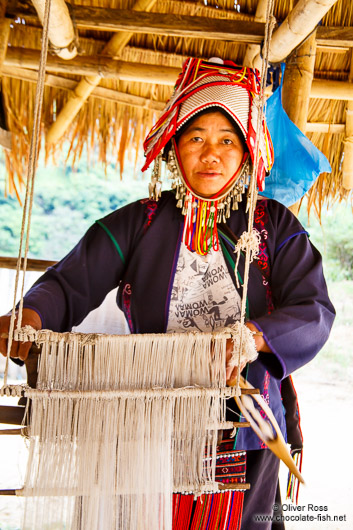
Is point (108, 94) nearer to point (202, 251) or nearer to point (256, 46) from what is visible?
point (256, 46)

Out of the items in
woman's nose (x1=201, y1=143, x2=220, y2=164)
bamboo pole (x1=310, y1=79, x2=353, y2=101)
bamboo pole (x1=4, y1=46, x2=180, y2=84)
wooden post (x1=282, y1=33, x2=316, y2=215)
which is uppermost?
bamboo pole (x1=4, y1=46, x2=180, y2=84)

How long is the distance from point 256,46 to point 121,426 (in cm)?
234

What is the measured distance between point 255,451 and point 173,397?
1.48 feet

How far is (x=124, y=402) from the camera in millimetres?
1318

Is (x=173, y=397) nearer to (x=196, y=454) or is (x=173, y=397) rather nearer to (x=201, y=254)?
(x=196, y=454)

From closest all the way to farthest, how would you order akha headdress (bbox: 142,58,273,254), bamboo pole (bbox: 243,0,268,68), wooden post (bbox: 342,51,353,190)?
akha headdress (bbox: 142,58,273,254) → bamboo pole (bbox: 243,0,268,68) → wooden post (bbox: 342,51,353,190)

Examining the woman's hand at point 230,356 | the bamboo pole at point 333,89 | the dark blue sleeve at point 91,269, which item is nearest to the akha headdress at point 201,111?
the dark blue sleeve at point 91,269

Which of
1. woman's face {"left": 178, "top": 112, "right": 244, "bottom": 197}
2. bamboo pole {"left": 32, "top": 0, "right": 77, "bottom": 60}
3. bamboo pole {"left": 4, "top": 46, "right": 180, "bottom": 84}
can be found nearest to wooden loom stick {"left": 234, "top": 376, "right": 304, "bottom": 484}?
woman's face {"left": 178, "top": 112, "right": 244, "bottom": 197}

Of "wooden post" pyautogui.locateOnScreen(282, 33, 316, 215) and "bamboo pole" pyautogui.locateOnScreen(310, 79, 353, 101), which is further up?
"bamboo pole" pyautogui.locateOnScreen(310, 79, 353, 101)

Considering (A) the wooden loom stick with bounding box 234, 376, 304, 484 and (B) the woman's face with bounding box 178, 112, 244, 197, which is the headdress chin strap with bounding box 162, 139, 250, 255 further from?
(A) the wooden loom stick with bounding box 234, 376, 304, 484

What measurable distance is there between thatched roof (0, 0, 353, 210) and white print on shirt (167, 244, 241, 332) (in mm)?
1732

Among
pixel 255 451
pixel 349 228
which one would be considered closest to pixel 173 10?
pixel 255 451

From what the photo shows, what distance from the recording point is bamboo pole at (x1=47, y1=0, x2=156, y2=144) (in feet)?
10.3

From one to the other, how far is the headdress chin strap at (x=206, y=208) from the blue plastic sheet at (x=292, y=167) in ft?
1.70
